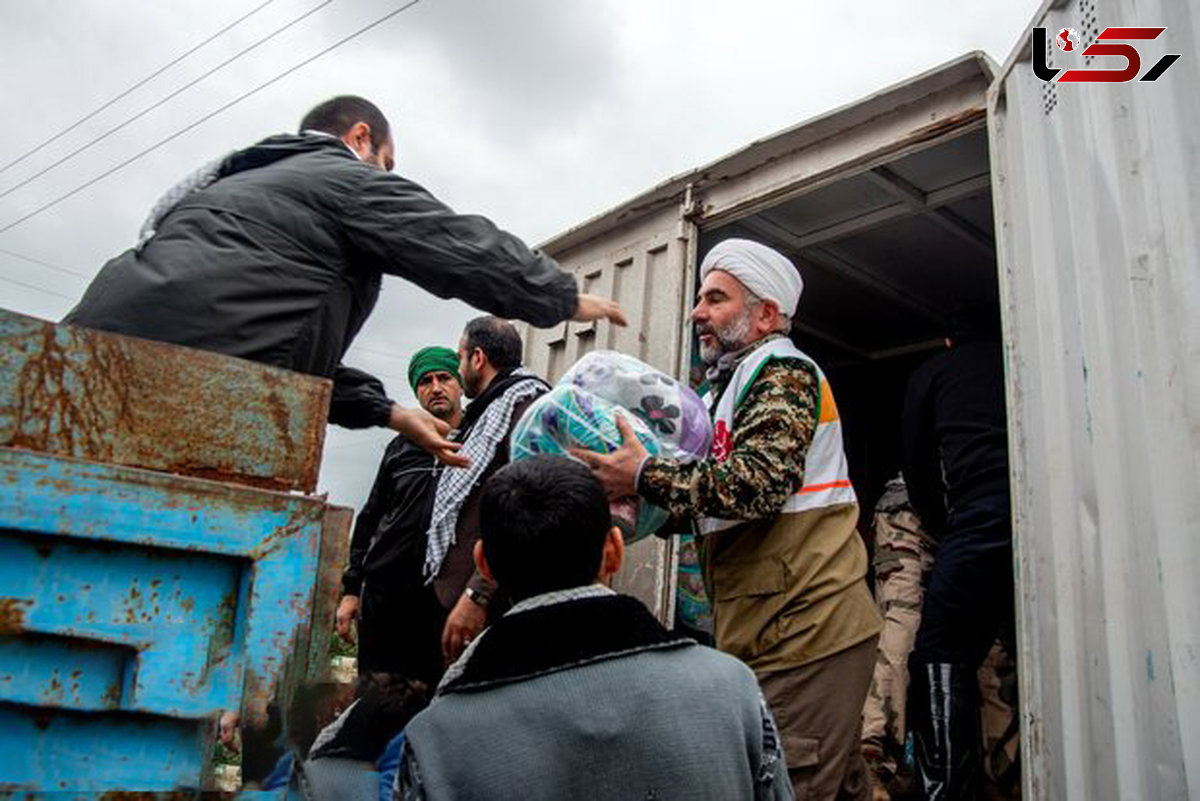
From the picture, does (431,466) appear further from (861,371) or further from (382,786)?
(861,371)

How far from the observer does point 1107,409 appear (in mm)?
1940

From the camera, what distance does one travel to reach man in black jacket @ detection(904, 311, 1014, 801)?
2.71m

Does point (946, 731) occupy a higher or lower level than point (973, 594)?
lower

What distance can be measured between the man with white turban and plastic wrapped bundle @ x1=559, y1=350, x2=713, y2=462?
0.33ft

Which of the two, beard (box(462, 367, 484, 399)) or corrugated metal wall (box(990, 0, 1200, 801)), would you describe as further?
beard (box(462, 367, 484, 399))

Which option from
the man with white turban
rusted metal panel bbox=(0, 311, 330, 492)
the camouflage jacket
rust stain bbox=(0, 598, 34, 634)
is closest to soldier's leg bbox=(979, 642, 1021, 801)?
the man with white turban

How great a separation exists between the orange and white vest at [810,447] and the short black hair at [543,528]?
29.3 inches

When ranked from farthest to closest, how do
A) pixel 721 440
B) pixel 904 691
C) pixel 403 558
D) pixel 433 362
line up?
pixel 433 362 < pixel 403 558 < pixel 904 691 < pixel 721 440

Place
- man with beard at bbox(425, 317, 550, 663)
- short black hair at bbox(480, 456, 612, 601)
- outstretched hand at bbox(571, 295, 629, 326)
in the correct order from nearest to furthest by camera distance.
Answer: short black hair at bbox(480, 456, 612, 601)
outstretched hand at bbox(571, 295, 629, 326)
man with beard at bbox(425, 317, 550, 663)

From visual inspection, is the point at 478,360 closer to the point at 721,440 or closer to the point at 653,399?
the point at 653,399

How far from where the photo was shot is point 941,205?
3811mm

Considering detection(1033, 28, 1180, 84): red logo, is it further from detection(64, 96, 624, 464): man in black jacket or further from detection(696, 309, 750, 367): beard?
detection(64, 96, 624, 464): man in black jacket

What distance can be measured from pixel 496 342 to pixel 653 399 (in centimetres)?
94

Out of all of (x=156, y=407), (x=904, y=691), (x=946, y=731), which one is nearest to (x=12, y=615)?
(x=156, y=407)
